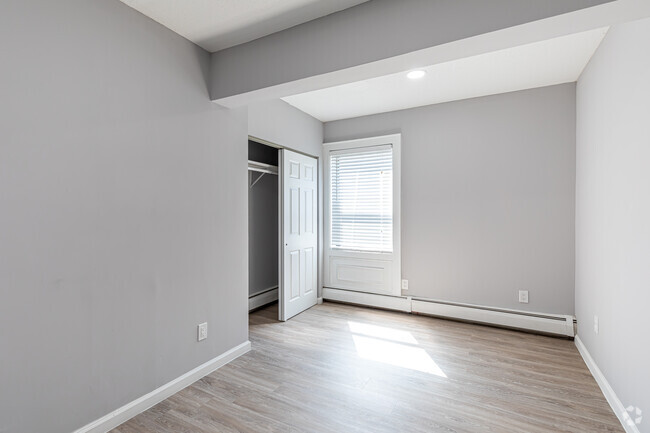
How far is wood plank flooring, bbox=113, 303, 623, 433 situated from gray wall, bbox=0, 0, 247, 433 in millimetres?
402

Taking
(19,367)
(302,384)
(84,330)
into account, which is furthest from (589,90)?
(19,367)

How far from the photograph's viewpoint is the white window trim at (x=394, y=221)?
4.03 m

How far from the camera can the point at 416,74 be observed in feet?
9.79

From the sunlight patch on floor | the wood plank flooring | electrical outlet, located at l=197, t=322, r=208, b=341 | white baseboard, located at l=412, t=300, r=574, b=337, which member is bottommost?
the wood plank flooring

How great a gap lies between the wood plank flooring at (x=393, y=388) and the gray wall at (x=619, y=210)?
1.12ft

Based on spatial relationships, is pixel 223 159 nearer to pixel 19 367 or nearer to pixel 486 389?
pixel 19 367

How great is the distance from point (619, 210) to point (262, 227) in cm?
376

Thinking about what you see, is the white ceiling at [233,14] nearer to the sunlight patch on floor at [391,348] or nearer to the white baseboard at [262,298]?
the sunlight patch on floor at [391,348]

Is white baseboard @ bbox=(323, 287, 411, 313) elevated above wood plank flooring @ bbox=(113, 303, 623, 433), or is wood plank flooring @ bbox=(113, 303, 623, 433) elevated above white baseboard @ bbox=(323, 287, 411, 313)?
white baseboard @ bbox=(323, 287, 411, 313)

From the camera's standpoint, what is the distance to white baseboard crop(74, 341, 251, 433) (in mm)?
1835

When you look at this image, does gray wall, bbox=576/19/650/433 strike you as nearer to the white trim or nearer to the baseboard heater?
the white trim

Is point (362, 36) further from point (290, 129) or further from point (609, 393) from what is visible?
point (609, 393)

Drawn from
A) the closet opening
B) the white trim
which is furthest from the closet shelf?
the white trim

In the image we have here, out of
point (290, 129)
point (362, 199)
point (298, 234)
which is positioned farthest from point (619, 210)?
point (290, 129)
